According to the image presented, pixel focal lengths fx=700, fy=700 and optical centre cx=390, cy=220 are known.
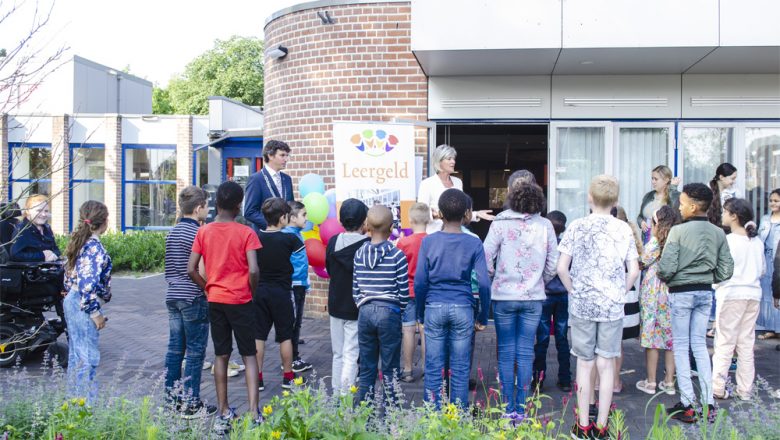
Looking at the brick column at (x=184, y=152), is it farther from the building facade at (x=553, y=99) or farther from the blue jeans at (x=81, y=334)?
the blue jeans at (x=81, y=334)

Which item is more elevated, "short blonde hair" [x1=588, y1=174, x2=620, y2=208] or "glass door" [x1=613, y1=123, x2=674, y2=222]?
"glass door" [x1=613, y1=123, x2=674, y2=222]

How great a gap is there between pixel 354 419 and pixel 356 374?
1988 mm

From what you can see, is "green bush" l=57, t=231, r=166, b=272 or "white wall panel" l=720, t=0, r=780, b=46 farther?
"green bush" l=57, t=231, r=166, b=272

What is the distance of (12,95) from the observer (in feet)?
12.0

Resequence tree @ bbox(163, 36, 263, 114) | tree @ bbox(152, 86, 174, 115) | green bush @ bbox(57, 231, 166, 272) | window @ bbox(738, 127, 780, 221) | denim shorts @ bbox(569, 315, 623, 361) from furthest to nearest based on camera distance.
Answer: tree @ bbox(152, 86, 174, 115) → tree @ bbox(163, 36, 263, 114) → green bush @ bbox(57, 231, 166, 272) → window @ bbox(738, 127, 780, 221) → denim shorts @ bbox(569, 315, 623, 361)

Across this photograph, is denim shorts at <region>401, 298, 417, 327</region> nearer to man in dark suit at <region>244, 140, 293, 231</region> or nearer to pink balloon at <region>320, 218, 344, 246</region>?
pink balloon at <region>320, 218, 344, 246</region>

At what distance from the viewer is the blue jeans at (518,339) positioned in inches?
207

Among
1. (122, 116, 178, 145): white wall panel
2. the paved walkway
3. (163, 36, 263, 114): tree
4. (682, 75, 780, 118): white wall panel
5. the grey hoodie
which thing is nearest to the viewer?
the grey hoodie

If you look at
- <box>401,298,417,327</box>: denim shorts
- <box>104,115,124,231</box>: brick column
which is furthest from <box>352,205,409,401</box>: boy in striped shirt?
<box>104,115,124,231</box>: brick column

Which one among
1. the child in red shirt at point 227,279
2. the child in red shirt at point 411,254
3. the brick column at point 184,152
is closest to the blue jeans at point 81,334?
the child in red shirt at point 227,279

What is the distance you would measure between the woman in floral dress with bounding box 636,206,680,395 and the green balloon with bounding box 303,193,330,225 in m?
3.37

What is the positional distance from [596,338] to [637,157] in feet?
18.3

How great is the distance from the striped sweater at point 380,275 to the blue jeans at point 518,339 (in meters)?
0.76

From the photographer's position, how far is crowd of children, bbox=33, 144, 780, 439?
16.5ft
